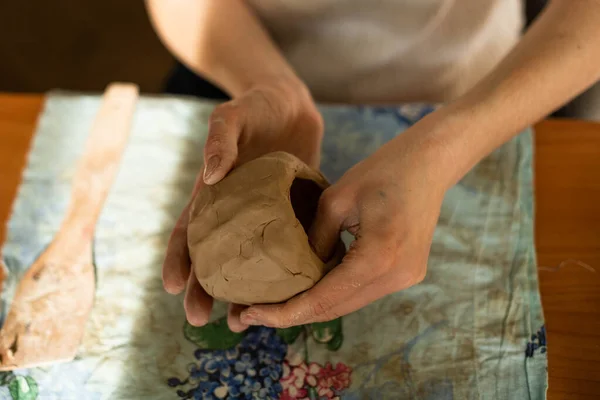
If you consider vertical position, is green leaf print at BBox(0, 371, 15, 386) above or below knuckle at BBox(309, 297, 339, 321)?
below

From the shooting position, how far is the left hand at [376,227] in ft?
2.07

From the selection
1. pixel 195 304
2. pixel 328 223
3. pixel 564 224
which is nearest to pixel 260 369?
pixel 195 304

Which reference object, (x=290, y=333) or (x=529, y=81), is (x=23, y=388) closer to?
(x=290, y=333)

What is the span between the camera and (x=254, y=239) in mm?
633

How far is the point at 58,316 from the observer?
789 millimetres

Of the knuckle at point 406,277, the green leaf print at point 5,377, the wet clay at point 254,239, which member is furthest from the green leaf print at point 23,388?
the knuckle at point 406,277

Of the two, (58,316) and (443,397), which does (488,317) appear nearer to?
(443,397)

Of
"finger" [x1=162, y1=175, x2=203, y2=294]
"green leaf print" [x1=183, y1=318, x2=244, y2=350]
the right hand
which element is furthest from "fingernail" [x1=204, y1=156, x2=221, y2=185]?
"green leaf print" [x1=183, y1=318, x2=244, y2=350]

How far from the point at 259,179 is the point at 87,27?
5.62 ft

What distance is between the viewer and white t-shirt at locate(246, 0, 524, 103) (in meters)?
0.91

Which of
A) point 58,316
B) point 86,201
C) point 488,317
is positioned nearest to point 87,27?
point 86,201

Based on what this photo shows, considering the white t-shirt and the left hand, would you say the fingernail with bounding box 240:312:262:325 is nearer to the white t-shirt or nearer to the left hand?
the left hand

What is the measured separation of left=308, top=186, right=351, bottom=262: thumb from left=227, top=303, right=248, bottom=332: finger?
13 cm

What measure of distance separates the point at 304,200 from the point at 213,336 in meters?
0.23
